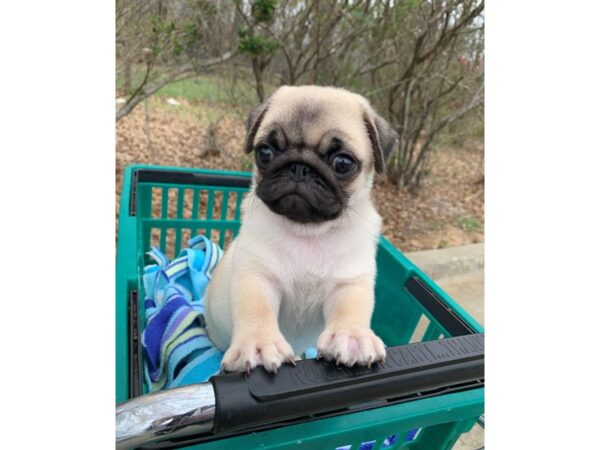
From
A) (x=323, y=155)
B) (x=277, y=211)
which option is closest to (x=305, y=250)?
(x=277, y=211)

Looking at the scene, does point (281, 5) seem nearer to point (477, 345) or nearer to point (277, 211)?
point (277, 211)

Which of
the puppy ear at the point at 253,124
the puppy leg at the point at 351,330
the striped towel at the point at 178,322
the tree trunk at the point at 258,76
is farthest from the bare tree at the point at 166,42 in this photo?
the puppy leg at the point at 351,330

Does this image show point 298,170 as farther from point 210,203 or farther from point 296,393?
point 210,203

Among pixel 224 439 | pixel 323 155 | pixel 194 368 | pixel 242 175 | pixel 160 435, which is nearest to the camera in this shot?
pixel 160 435

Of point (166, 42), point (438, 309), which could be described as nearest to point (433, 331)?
point (438, 309)

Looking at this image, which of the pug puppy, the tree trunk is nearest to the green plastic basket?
the pug puppy
